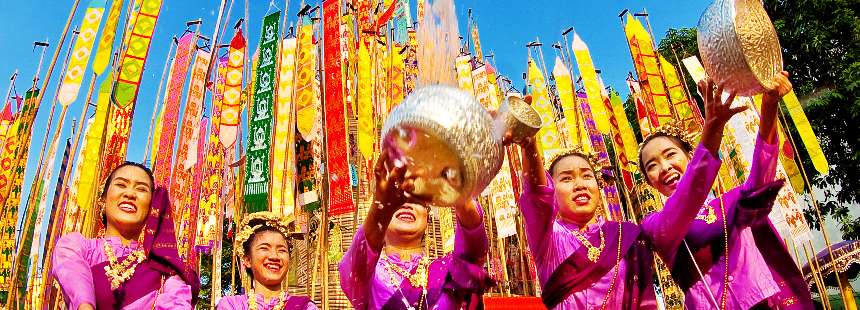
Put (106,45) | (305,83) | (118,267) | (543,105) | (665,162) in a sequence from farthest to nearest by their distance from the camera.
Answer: (543,105) < (305,83) < (106,45) < (118,267) < (665,162)

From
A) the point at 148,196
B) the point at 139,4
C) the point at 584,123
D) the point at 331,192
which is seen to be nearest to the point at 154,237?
the point at 148,196

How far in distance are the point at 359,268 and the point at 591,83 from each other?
6.31 meters

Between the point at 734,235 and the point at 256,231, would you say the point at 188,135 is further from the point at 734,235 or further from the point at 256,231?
the point at 734,235

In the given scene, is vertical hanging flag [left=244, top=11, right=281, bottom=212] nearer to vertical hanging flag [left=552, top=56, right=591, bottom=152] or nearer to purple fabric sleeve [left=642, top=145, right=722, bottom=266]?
purple fabric sleeve [left=642, top=145, right=722, bottom=266]

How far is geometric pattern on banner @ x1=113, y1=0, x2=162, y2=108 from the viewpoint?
14.4 feet

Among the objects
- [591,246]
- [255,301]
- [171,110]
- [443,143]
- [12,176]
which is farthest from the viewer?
[171,110]

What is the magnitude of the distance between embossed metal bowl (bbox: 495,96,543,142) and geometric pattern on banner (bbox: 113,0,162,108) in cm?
345

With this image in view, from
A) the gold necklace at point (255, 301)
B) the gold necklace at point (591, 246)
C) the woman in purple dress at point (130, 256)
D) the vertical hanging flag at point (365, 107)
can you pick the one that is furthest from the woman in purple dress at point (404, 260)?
the vertical hanging flag at point (365, 107)

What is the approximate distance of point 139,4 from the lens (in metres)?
5.00

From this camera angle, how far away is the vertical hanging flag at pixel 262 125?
15.5 feet

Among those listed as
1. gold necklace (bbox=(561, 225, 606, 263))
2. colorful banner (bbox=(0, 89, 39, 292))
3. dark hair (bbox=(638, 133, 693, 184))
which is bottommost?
gold necklace (bbox=(561, 225, 606, 263))

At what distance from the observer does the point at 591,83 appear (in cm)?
774

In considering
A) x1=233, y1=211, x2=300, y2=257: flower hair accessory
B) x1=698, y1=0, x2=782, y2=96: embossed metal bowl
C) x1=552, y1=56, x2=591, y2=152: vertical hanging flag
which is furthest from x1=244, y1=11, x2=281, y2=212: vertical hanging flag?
x1=552, y1=56, x2=591, y2=152: vertical hanging flag

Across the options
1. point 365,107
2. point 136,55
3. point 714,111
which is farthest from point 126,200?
point 365,107
